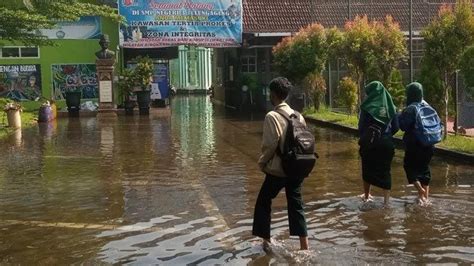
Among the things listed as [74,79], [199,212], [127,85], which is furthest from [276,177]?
[74,79]

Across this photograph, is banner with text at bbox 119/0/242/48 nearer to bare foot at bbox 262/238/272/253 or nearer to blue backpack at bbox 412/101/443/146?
blue backpack at bbox 412/101/443/146

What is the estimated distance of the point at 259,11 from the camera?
97.5 ft

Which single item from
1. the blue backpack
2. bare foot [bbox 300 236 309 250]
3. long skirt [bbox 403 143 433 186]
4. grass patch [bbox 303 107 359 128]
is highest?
the blue backpack

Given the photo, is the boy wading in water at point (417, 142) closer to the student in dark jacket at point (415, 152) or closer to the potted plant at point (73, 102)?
the student in dark jacket at point (415, 152)

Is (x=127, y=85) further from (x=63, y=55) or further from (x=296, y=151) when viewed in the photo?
(x=296, y=151)

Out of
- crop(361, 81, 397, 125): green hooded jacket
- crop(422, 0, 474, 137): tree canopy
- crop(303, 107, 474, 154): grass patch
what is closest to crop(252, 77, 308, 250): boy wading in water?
crop(361, 81, 397, 125): green hooded jacket

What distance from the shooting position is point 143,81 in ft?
92.0

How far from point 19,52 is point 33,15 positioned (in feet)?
34.3

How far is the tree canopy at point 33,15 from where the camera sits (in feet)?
63.0

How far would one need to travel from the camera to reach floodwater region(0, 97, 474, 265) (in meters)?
6.16

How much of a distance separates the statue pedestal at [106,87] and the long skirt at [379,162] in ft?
65.3

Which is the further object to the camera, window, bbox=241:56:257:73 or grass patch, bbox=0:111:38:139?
window, bbox=241:56:257:73

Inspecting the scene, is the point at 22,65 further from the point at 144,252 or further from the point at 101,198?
the point at 144,252

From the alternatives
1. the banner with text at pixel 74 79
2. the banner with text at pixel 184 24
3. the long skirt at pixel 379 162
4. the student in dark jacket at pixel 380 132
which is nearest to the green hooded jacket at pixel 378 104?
the student in dark jacket at pixel 380 132
